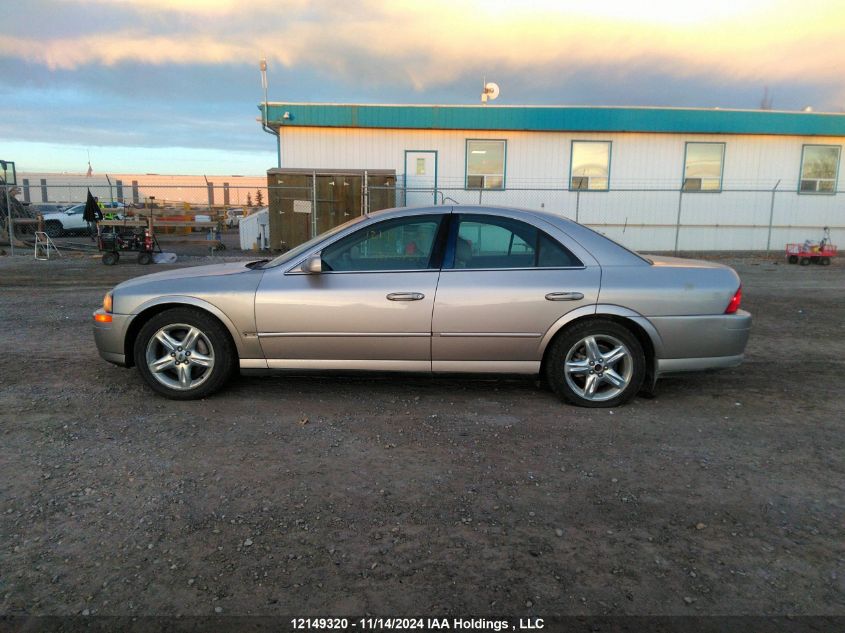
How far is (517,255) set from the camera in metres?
4.60

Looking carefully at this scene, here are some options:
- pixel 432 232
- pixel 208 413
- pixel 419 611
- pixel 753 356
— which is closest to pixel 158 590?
pixel 419 611

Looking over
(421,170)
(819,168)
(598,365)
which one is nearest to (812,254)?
(819,168)

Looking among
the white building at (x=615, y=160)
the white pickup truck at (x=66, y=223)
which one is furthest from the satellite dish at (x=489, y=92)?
the white pickup truck at (x=66, y=223)

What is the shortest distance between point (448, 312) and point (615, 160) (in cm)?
1651

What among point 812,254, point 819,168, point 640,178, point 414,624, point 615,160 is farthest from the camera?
point 819,168

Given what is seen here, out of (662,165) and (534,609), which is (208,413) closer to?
(534,609)

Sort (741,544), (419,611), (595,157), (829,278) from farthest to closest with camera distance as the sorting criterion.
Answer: (595,157) < (829,278) < (741,544) < (419,611)

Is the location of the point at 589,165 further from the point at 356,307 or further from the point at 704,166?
the point at 356,307

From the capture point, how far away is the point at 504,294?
444 centimetres

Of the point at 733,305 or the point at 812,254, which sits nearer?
the point at 733,305

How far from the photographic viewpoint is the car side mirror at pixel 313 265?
4.45 m

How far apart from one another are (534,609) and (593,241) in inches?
117

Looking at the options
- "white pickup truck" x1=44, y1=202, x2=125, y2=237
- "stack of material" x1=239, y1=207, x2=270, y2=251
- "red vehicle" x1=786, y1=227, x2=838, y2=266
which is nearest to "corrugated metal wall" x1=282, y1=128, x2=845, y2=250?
"stack of material" x1=239, y1=207, x2=270, y2=251

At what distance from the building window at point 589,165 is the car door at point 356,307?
1558cm
